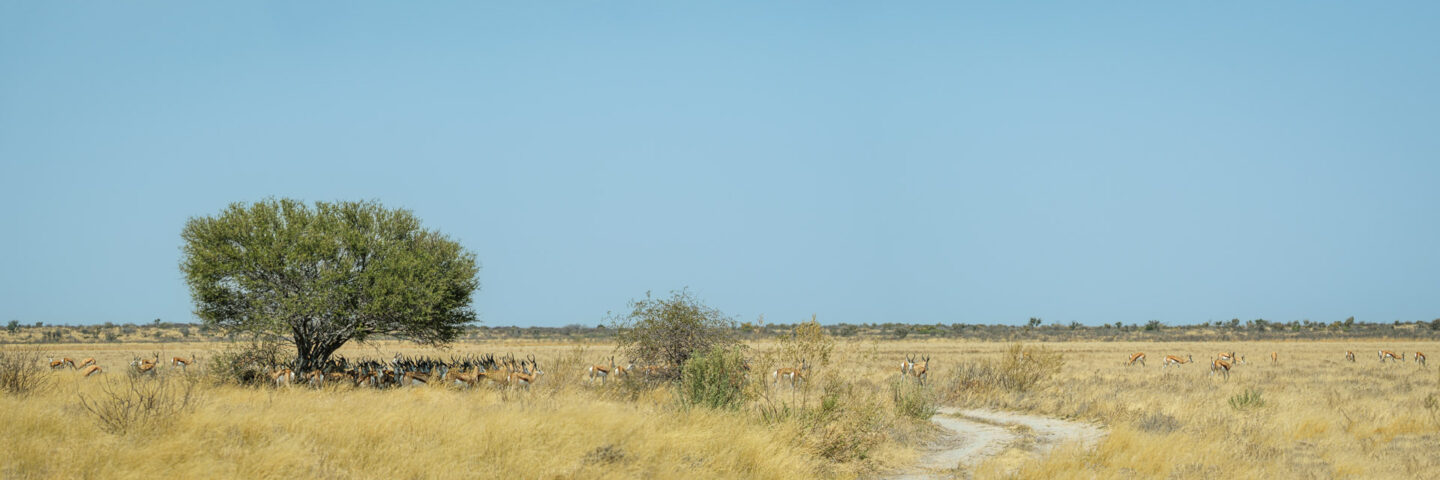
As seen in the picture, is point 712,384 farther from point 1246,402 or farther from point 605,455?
point 1246,402

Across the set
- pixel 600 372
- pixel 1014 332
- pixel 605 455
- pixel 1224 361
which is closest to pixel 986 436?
pixel 605 455

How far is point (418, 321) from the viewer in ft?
80.6

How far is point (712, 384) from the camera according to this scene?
15992mm

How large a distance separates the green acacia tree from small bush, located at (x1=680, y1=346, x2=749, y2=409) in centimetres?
1008

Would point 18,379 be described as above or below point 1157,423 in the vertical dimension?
above

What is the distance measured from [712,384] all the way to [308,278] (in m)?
12.5

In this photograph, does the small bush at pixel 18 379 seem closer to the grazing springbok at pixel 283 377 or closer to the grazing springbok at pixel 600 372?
the grazing springbok at pixel 283 377

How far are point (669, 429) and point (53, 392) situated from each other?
9645 millimetres

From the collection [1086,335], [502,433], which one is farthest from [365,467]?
[1086,335]

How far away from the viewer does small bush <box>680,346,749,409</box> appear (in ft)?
51.8

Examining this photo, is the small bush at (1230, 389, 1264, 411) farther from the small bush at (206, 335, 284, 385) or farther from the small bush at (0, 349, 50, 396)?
the small bush at (0, 349, 50, 396)

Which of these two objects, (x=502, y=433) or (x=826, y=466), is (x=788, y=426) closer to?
(x=826, y=466)

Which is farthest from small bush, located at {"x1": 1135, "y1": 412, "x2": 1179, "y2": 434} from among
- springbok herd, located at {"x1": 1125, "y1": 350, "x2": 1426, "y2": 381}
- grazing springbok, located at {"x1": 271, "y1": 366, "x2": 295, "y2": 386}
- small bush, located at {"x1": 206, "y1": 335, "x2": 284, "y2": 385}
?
small bush, located at {"x1": 206, "y1": 335, "x2": 284, "y2": 385}

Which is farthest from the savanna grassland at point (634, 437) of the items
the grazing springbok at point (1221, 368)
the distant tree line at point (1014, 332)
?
the distant tree line at point (1014, 332)
